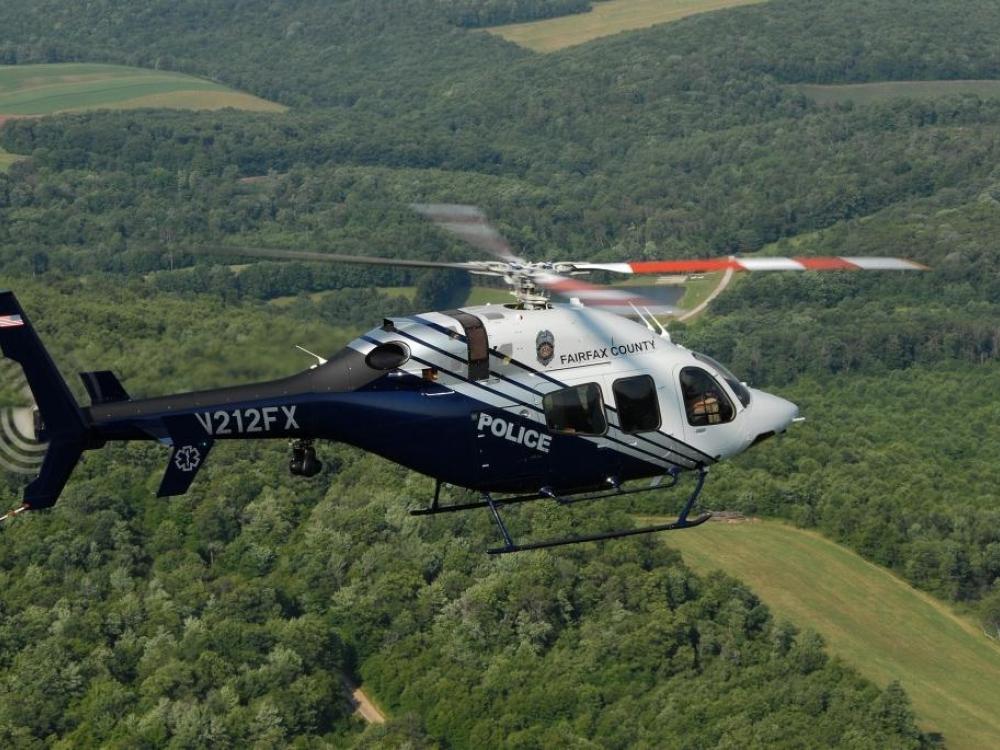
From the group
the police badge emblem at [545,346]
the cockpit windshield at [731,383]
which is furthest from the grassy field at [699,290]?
the police badge emblem at [545,346]

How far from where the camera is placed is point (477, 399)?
34469mm

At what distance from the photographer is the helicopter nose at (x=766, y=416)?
37.2 meters

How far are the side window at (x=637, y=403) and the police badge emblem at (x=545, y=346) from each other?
1.48 m

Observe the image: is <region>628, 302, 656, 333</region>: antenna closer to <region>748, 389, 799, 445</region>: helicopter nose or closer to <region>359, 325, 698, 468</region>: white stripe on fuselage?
<region>359, 325, 698, 468</region>: white stripe on fuselage

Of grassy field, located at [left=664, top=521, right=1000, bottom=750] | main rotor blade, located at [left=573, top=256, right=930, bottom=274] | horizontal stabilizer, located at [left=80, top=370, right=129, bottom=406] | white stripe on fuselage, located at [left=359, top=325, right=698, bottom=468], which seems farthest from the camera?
grassy field, located at [left=664, top=521, right=1000, bottom=750]

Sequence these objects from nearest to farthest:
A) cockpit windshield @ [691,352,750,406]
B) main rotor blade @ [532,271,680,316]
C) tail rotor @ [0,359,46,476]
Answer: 1. tail rotor @ [0,359,46,476]
2. main rotor blade @ [532,271,680,316]
3. cockpit windshield @ [691,352,750,406]

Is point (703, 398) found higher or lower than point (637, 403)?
lower

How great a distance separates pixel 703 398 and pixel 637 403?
1.57 meters

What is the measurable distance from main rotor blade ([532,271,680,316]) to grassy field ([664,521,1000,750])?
5336 centimetres

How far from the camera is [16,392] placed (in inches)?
1331

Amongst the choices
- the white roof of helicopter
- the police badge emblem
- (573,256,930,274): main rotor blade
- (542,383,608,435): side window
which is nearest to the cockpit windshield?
the white roof of helicopter

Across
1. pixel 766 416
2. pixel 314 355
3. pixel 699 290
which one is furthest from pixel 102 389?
pixel 699 290

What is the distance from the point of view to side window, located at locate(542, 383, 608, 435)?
115 ft

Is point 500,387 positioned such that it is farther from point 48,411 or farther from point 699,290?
point 699,290
